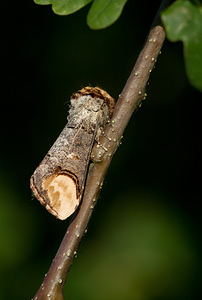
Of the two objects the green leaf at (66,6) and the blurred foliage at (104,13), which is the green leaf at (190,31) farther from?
the green leaf at (66,6)

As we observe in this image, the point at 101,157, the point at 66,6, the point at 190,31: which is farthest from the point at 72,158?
the point at 190,31

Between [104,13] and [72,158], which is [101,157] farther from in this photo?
[104,13]

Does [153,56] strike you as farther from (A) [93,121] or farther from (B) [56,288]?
(B) [56,288]

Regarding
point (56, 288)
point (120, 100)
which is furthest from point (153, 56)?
point (56, 288)

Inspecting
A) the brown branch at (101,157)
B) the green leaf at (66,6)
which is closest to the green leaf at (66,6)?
the green leaf at (66,6)

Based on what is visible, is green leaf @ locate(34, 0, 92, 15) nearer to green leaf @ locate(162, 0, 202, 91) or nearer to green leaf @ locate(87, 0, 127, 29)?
green leaf @ locate(87, 0, 127, 29)

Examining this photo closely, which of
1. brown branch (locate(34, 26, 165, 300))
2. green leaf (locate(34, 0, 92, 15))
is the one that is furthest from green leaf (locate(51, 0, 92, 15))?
brown branch (locate(34, 26, 165, 300))
